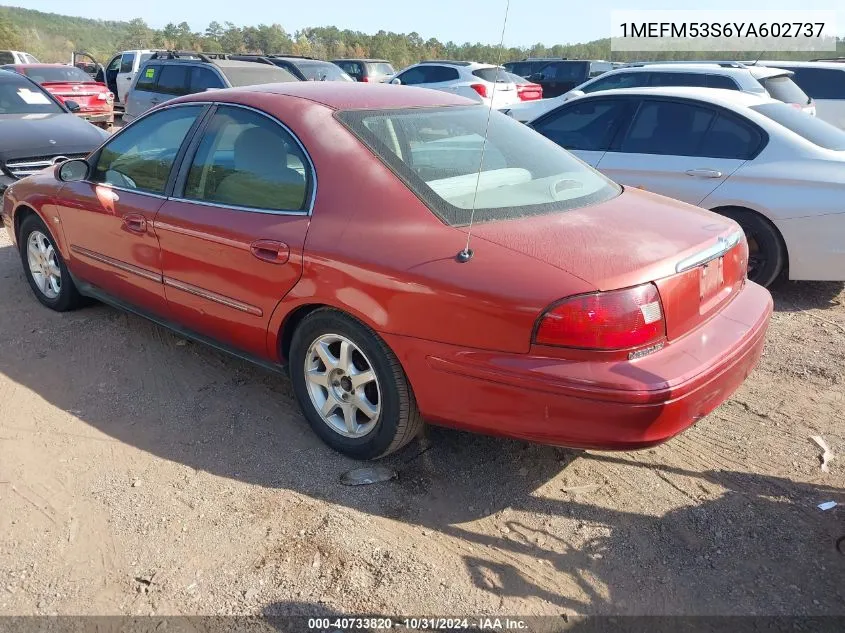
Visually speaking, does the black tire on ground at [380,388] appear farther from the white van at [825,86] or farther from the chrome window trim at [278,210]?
the white van at [825,86]

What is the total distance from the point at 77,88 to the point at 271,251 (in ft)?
43.9

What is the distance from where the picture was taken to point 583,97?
6.11m

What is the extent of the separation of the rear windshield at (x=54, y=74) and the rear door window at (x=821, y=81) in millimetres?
13534

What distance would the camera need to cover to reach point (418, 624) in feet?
7.64

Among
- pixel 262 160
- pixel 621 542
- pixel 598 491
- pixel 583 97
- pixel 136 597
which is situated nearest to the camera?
pixel 136 597

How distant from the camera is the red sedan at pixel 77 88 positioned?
14084 mm

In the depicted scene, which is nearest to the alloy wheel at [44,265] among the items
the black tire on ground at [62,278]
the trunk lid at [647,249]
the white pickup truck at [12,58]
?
the black tire on ground at [62,278]

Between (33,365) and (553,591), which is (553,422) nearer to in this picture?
(553,591)

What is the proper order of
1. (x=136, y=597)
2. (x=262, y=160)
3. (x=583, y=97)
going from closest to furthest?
(x=136, y=597)
(x=262, y=160)
(x=583, y=97)

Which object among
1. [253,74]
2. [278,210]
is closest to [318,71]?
[253,74]

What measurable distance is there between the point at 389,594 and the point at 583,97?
16.0 feet

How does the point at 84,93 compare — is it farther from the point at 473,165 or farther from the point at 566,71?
the point at 473,165

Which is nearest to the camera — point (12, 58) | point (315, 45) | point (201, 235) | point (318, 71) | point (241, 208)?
point (241, 208)

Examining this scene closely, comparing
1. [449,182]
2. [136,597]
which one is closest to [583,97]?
[449,182]
